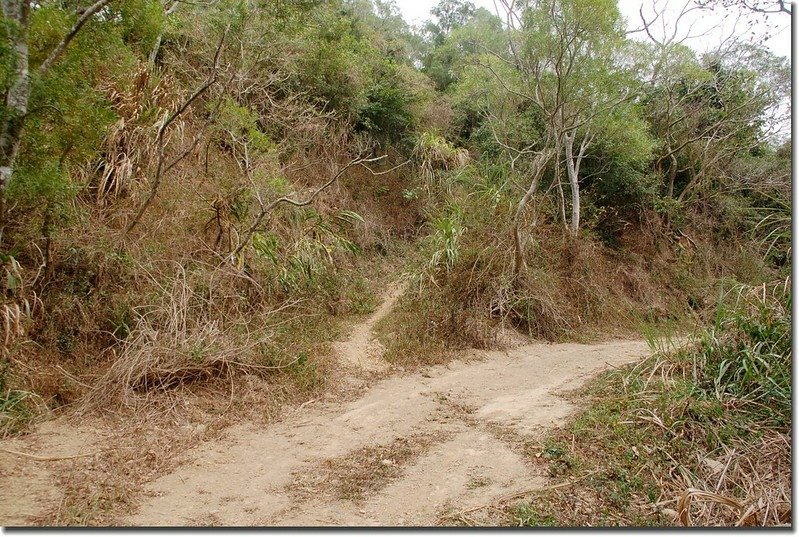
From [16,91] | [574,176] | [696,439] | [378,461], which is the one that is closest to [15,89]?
[16,91]

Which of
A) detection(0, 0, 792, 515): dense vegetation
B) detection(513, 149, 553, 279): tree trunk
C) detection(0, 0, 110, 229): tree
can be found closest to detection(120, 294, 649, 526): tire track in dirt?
detection(0, 0, 792, 515): dense vegetation

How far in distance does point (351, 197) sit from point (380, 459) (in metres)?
9.26

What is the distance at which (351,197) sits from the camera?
1292 cm

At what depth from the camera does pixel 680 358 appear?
213 inches

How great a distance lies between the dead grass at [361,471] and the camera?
12.4ft

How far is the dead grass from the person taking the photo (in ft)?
Result: 12.4

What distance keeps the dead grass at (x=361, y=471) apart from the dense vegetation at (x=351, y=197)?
184 centimetres

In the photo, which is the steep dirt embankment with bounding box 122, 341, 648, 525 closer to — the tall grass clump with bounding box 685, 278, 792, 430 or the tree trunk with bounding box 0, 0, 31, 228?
the tall grass clump with bounding box 685, 278, 792, 430

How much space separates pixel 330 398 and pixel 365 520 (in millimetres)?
2683

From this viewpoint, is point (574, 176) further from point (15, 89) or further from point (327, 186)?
point (15, 89)

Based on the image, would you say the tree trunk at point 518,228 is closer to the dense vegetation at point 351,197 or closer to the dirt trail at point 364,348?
the dense vegetation at point 351,197

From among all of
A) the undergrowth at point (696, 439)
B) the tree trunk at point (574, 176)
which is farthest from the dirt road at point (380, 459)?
the tree trunk at point (574, 176)

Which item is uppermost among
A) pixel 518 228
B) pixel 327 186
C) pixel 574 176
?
pixel 574 176

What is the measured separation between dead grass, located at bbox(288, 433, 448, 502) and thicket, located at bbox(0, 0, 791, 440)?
175 cm
